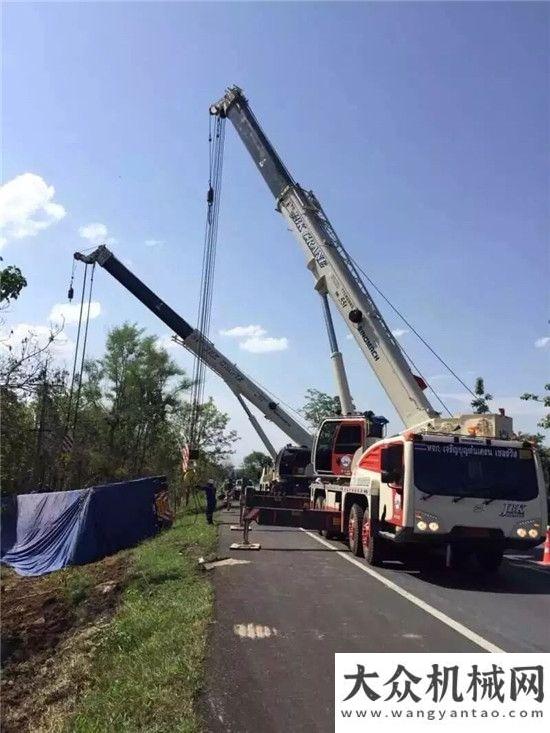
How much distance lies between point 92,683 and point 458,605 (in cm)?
475

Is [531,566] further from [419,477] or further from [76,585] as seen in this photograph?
[76,585]

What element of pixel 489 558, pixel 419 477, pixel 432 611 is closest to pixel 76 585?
pixel 419 477

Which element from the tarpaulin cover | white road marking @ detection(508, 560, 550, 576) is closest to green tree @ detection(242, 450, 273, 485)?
the tarpaulin cover

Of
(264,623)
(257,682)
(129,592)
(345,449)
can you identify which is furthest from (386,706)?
(345,449)

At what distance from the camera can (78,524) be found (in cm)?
1583

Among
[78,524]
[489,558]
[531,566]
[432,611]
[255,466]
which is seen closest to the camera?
[432,611]

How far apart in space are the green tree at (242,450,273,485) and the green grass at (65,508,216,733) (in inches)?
775

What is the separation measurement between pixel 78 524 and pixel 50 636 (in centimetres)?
634

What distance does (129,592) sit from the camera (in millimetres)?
10320

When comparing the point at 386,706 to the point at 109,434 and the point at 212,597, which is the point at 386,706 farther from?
the point at 109,434

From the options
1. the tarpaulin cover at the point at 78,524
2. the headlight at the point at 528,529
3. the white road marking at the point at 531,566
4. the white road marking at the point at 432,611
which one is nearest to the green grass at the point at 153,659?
the white road marking at the point at 432,611

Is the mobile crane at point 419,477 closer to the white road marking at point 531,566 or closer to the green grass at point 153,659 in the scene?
the white road marking at point 531,566

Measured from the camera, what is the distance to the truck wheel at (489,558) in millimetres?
11266

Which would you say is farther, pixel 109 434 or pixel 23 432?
pixel 109 434
